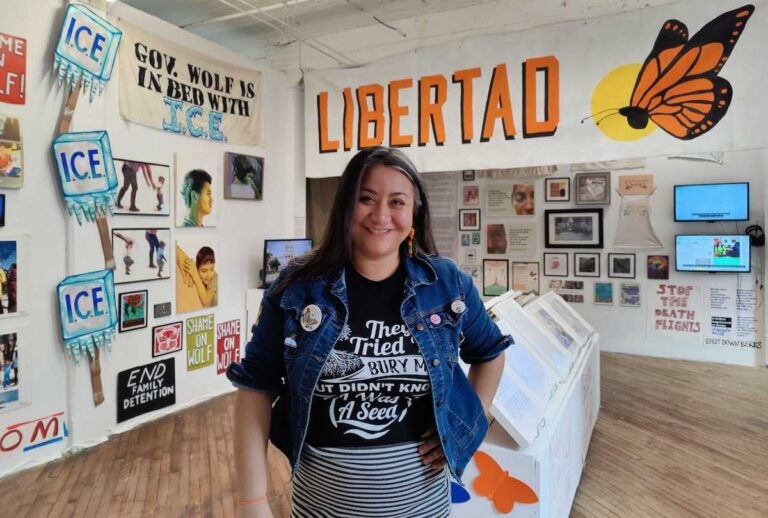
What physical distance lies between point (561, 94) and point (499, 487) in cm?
272

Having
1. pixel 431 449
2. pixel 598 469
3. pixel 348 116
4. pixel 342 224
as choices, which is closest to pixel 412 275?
pixel 342 224

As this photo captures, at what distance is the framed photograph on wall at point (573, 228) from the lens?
6.10m

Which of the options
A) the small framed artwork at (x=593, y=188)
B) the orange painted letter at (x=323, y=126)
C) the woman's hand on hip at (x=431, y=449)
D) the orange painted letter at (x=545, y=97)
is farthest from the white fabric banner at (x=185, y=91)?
the small framed artwork at (x=593, y=188)

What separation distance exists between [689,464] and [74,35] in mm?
4660

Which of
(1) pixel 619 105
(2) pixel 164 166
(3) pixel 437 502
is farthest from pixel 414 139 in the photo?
(3) pixel 437 502

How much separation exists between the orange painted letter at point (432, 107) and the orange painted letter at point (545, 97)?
0.64m

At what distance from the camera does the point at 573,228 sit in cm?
623

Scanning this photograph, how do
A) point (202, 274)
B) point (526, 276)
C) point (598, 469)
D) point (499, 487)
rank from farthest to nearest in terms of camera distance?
point (526, 276), point (202, 274), point (598, 469), point (499, 487)

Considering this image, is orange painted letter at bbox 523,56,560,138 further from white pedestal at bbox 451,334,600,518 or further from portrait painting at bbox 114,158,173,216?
portrait painting at bbox 114,158,173,216

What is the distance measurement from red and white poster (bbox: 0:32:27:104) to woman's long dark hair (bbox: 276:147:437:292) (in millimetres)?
2766

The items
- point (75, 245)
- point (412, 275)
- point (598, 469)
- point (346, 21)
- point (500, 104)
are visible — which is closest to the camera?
point (412, 275)

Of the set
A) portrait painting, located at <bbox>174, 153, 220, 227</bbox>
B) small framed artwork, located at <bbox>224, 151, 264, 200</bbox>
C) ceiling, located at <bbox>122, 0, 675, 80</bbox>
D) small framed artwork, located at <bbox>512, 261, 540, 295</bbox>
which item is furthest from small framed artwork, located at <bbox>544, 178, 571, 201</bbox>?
portrait painting, located at <bbox>174, 153, 220, 227</bbox>

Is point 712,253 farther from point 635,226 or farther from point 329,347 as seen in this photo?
point 329,347

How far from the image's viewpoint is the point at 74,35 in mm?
3121
